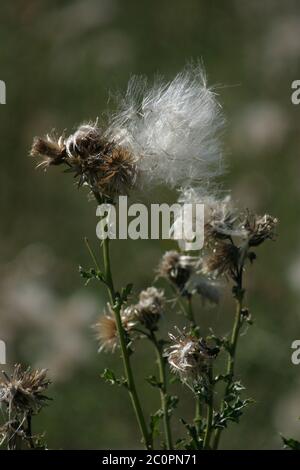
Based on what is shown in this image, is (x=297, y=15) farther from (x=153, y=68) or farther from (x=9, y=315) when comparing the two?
(x=9, y=315)

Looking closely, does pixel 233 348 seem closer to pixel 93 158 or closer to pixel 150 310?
pixel 150 310

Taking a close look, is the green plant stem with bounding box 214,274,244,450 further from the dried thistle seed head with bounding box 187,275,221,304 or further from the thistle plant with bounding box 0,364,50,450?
the thistle plant with bounding box 0,364,50,450

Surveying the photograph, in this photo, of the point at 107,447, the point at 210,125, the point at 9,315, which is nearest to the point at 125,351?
the point at 210,125

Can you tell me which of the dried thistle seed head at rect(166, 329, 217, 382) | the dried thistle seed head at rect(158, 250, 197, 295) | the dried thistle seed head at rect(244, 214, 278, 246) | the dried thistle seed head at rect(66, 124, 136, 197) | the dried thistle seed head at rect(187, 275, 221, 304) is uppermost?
the dried thistle seed head at rect(66, 124, 136, 197)

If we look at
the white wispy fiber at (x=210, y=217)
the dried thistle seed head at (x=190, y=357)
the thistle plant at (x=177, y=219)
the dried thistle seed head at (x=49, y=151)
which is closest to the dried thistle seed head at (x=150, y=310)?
the thistle plant at (x=177, y=219)

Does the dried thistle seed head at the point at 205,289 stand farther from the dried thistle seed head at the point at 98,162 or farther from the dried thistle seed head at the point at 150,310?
the dried thistle seed head at the point at 98,162

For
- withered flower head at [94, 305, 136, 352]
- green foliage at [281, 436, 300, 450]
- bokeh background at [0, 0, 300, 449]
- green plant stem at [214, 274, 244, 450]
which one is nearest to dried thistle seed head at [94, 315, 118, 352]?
withered flower head at [94, 305, 136, 352]
